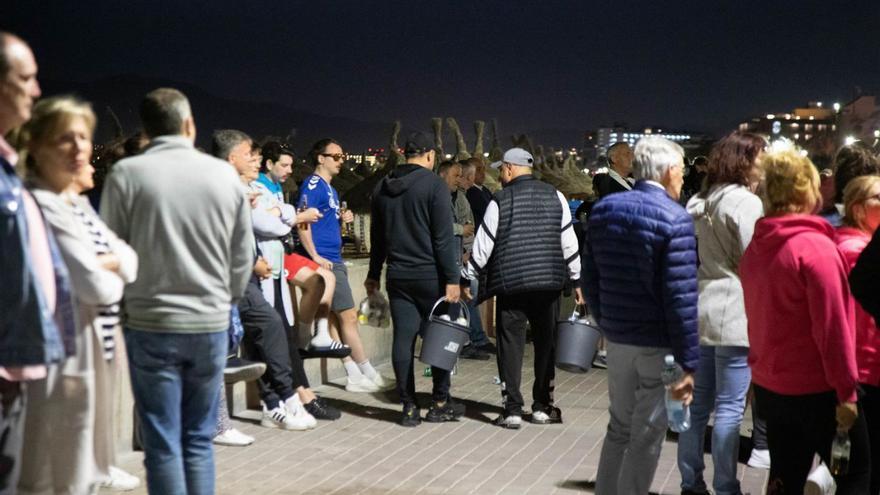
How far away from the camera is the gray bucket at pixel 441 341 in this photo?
9.55 meters

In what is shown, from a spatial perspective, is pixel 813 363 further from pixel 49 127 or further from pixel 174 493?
pixel 49 127

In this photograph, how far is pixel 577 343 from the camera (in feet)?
30.5

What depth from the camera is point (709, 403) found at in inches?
291

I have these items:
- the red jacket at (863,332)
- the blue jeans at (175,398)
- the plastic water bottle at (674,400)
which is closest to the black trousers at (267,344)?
the blue jeans at (175,398)

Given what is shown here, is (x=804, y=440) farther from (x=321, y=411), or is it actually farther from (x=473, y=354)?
(x=473, y=354)

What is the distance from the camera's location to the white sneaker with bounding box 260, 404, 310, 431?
9336mm

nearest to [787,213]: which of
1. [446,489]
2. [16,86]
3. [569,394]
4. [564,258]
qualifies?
[446,489]

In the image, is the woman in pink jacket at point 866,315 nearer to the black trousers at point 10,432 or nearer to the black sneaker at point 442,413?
the black trousers at point 10,432

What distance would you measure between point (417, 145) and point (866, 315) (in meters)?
4.57

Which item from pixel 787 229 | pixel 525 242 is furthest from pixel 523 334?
pixel 787 229

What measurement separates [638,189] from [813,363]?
121cm

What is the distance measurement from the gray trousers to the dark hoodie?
3531mm

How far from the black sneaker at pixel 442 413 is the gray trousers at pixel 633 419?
364 cm

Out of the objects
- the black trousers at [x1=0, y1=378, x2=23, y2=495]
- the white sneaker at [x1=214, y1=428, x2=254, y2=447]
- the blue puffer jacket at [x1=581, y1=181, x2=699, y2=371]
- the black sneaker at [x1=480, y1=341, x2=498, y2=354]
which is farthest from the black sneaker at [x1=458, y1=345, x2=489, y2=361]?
the black trousers at [x1=0, y1=378, x2=23, y2=495]
